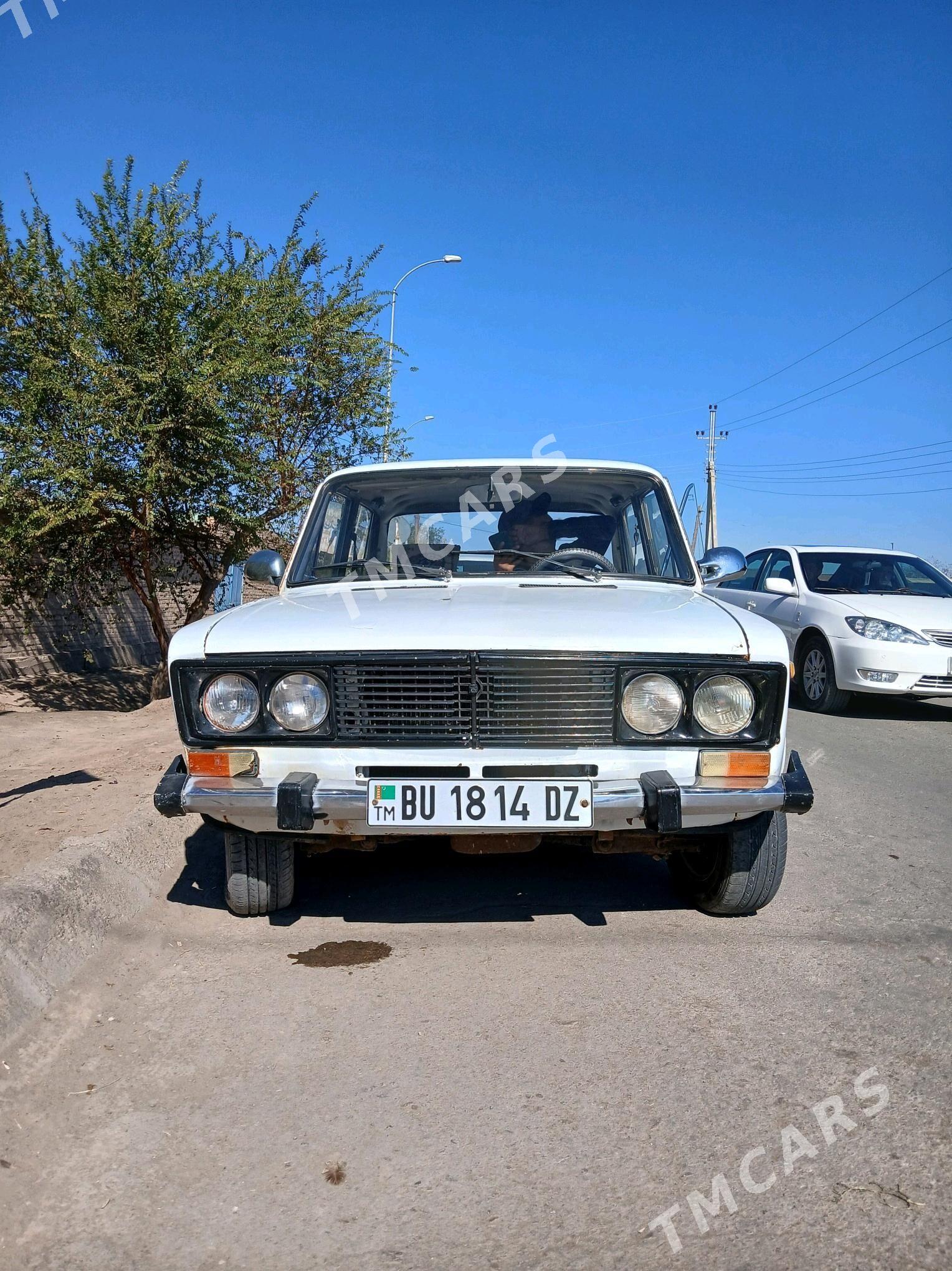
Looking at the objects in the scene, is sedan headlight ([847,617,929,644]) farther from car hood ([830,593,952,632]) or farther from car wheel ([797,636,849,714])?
car wheel ([797,636,849,714])

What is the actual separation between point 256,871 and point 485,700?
1.14 metres

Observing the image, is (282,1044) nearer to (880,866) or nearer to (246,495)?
(880,866)

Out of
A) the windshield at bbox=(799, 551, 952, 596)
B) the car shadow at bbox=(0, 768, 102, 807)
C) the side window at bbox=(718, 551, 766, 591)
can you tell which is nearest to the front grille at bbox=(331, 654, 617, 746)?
the car shadow at bbox=(0, 768, 102, 807)

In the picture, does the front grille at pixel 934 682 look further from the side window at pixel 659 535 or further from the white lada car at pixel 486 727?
the white lada car at pixel 486 727

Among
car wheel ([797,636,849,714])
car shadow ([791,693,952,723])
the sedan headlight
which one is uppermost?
the sedan headlight

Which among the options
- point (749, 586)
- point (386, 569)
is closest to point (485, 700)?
point (386, 569)

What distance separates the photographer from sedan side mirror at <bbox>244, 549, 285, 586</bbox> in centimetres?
441

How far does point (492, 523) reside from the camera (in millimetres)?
4617

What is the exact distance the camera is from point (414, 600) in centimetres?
363

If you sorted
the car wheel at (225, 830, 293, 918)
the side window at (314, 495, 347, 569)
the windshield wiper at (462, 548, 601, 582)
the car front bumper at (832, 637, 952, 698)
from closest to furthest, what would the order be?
1. the car wheel at (225, 830, 293, 918)
2. the windshield wiper at (462, 548, 601, 582)
3. the side window at (314, 495, 347, 569)
4. the car front bumper at (832, 637, 952, 698)

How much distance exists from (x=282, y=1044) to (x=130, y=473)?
8.12 metres

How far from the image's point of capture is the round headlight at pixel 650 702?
3.12 metres

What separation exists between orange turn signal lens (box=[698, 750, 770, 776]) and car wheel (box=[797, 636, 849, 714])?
6169 millimetres

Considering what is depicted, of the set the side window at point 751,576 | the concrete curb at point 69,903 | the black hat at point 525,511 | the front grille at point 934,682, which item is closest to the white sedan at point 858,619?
the front grille at point 934,682
